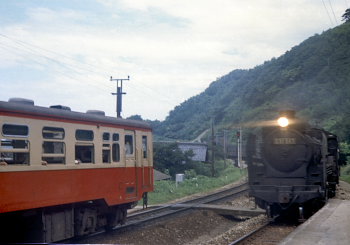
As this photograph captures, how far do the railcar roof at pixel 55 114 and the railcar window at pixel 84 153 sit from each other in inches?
25.5

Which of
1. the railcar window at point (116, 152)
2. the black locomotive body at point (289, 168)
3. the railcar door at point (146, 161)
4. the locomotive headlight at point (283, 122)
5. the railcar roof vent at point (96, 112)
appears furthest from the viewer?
the locomotive headlight at point (283, 122)

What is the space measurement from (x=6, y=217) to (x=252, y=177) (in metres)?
8.10

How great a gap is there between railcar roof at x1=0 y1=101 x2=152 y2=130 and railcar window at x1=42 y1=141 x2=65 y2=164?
1.92 ft

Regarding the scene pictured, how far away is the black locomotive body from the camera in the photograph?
44.7ft

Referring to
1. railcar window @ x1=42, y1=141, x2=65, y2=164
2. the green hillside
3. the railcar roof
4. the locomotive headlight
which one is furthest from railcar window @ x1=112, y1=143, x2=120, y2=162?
the green hillside

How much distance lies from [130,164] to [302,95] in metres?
45.4

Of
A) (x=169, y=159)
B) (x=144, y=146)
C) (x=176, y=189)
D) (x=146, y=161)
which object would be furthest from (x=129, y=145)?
(x=169, y=159)

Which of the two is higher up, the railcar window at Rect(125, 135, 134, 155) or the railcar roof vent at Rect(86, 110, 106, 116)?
the railcar roof vent at Rect(86, 110, 106, 116)

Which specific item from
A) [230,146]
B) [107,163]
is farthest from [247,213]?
[230,146]

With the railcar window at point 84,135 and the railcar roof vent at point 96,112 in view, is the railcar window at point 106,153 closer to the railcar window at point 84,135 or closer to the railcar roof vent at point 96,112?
the railcar window at point 84,135

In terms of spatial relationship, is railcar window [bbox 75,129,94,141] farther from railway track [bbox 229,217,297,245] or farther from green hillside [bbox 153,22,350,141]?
green hillside [bbox 153,22,350,141]

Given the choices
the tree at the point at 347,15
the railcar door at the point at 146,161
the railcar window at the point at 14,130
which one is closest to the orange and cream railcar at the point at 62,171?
the railcar window at the point at 14,130

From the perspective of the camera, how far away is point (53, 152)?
10.2 m

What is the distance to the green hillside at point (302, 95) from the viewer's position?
5044 cm
